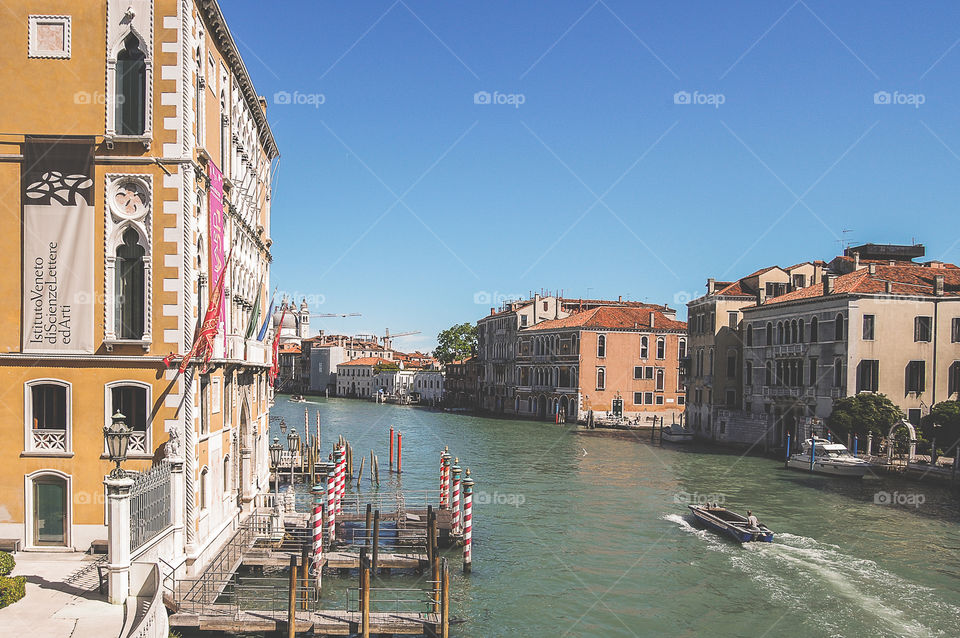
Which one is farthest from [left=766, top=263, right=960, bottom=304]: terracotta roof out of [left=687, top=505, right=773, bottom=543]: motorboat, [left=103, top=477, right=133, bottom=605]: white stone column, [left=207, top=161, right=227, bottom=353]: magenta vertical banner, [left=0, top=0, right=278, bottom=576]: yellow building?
[left=103, top=477, right=133, bottom=605]: white stone column

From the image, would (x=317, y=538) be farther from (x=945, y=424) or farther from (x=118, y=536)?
(x=945, y=424)

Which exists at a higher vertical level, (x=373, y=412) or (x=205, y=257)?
(x=205, y=257)

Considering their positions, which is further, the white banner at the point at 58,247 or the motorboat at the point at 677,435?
the motorboat at the point at 677,435

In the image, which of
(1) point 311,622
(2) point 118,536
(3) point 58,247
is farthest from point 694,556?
(3) point 58,247

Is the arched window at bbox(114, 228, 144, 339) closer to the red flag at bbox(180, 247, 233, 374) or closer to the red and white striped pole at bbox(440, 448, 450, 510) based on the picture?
the red flag at bbox(180, 247, 233, 374)

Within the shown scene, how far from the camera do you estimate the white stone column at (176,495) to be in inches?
493

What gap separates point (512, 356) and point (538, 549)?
53.8 meters

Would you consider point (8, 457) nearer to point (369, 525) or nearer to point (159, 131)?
point (159, 131)

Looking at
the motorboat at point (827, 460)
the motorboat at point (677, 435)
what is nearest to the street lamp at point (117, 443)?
the motorboat at point (827, 460)

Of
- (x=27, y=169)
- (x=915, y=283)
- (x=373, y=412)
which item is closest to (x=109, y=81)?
(x=27, y=169)

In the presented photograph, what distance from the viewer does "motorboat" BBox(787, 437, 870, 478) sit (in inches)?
1224

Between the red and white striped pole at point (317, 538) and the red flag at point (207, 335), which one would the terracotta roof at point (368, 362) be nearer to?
the red and white striped pole at point (317, 538)

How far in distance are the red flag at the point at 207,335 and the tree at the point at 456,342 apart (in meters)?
82.0

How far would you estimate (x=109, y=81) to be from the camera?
1269cm
